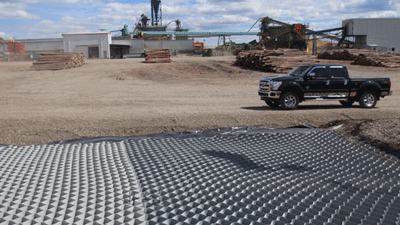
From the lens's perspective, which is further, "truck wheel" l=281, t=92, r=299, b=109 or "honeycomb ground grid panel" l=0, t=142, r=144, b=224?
"truck wheel" l=281, t=92, r=299, b=109

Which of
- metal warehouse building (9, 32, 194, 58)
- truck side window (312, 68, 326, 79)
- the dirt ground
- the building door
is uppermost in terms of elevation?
metal warehouse building (9, 32, 194, 58)

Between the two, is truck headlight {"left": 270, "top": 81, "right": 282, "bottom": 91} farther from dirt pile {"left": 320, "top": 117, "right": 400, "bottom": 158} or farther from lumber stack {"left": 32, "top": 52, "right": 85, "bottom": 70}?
lumber stack {"left": 32, "top": 52, "right": 85, "bottom": 70}

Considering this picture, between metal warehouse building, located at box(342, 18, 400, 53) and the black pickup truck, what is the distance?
52632 mm

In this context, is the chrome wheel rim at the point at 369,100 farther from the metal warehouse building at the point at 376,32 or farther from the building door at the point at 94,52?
the building door at the point at 94,52

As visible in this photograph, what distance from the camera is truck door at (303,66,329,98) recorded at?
14.4m

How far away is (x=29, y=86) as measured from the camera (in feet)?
78.3

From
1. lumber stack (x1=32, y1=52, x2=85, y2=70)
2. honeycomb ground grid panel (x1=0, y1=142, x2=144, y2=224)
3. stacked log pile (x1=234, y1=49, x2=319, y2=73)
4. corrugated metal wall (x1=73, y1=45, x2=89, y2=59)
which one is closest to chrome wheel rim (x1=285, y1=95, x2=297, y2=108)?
honeycomb ground grid panel (x1=0, y1=142, x2=144, y2=224)

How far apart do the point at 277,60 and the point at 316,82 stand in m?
18.8

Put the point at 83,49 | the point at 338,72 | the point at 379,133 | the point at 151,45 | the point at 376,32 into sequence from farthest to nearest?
the point at 151,45, the point at 83,49, the point at 376,32, the point at 338,72, the point at 379,133

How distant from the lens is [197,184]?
4.09 metres

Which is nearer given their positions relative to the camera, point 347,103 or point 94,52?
point 347,103

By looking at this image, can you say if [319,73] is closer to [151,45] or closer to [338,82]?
[338,82]

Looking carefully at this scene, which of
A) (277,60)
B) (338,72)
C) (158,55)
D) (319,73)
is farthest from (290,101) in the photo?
(158,55)

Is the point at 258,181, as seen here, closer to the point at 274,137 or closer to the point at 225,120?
the point at 274,137
